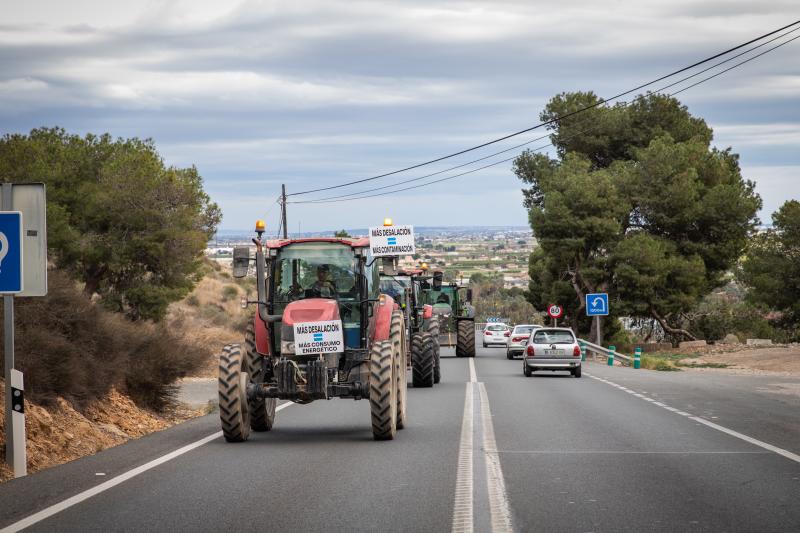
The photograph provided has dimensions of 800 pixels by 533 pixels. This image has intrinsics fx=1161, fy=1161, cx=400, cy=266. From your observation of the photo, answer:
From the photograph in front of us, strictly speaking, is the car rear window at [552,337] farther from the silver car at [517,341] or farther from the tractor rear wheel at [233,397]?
the tractor rear wheel at [233,397]

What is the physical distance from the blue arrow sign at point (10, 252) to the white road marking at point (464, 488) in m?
5.23

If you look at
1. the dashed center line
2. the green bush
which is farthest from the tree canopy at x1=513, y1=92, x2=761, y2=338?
the dashed center line

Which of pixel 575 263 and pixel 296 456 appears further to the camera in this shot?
pixel 575 263

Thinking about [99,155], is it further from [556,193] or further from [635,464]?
[635,464]

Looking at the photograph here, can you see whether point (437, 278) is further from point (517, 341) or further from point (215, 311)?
point (215, 311)

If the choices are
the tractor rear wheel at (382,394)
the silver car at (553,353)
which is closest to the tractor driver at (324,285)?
the tractor rear wheel at (382,394)

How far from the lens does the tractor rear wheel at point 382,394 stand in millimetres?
15078

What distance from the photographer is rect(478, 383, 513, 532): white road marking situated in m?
9.18

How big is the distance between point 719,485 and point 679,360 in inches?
1501

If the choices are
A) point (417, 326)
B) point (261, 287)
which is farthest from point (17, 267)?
point (417, 326)

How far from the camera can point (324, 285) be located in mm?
16594

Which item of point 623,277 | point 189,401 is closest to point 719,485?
point 189,401

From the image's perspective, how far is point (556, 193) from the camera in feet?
208

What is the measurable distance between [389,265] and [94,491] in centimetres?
675
